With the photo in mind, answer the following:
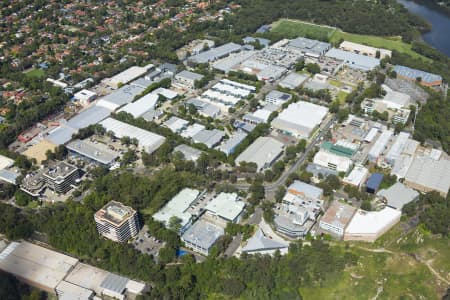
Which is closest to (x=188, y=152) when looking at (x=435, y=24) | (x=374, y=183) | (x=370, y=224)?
(x=374, y=183)

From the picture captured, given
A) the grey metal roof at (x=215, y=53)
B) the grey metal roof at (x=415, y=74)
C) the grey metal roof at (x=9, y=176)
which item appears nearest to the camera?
the grey metal roof at (x=9, y=176)

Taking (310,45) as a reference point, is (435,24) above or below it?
below

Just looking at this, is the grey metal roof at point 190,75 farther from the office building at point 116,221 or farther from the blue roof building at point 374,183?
the blue roof building at point 374,183

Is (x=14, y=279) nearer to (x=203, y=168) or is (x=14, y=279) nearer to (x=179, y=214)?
(x=179, y=214)

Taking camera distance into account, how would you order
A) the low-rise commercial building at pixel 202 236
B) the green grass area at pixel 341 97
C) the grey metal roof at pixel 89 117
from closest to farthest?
the low-rise commercial building at pixel 202 236 → the grey metal roof at pixel 89 117 → the green grass area at pixel 341 97

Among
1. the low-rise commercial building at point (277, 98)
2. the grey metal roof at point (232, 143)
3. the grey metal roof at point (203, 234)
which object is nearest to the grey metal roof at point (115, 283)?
the grey metal roof at point (203, 234)

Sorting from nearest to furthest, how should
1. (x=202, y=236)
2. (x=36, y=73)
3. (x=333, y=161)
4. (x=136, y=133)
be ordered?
1. (x=202, y=236)
2. (x=333, y=161)
3. (x=136, y=133)
4. (x=36, y=73)

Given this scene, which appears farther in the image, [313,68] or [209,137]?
[313,68]

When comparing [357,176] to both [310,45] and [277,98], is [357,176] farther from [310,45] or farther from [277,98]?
[310,45]

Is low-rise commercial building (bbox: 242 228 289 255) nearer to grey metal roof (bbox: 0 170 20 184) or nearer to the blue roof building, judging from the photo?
the blue roof building
